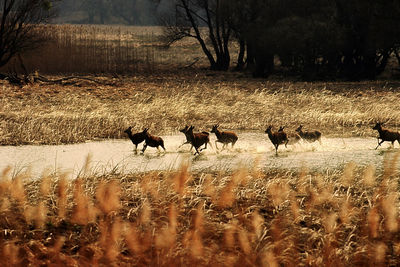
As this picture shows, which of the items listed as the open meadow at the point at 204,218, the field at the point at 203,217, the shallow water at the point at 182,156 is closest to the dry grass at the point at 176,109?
the shallow water at the point at 182,156

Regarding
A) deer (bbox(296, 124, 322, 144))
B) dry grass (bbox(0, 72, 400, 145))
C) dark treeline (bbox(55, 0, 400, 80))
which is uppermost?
dark treeline (bbox(55, 0, 400, 80))

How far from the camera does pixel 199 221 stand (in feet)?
23.9

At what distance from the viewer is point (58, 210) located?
7.66 metres

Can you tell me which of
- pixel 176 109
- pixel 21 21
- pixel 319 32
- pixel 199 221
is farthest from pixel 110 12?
pixel 199 221

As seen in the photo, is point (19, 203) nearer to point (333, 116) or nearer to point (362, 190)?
point (362, 190)

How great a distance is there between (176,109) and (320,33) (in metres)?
13.3

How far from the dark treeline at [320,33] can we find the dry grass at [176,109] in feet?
11.9

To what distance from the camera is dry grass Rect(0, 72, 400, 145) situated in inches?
576

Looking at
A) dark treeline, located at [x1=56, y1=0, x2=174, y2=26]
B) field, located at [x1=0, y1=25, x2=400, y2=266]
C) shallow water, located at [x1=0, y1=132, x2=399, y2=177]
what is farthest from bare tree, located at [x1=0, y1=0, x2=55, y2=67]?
dark treeline, located at [x1=56, y1=0, x2=174, y2=26]

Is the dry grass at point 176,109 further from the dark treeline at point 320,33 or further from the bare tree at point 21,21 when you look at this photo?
the bare tree at point 21,21

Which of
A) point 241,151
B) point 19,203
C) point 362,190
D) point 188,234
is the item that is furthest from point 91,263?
point 241,151

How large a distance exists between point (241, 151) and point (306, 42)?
18.0 m

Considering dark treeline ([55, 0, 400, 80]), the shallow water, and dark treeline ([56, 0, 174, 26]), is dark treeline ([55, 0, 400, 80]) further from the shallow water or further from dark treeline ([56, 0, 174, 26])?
dark treeline ([56, 0, 174, 26])

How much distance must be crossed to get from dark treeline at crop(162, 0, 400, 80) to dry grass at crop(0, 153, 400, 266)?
19859 millimetres
